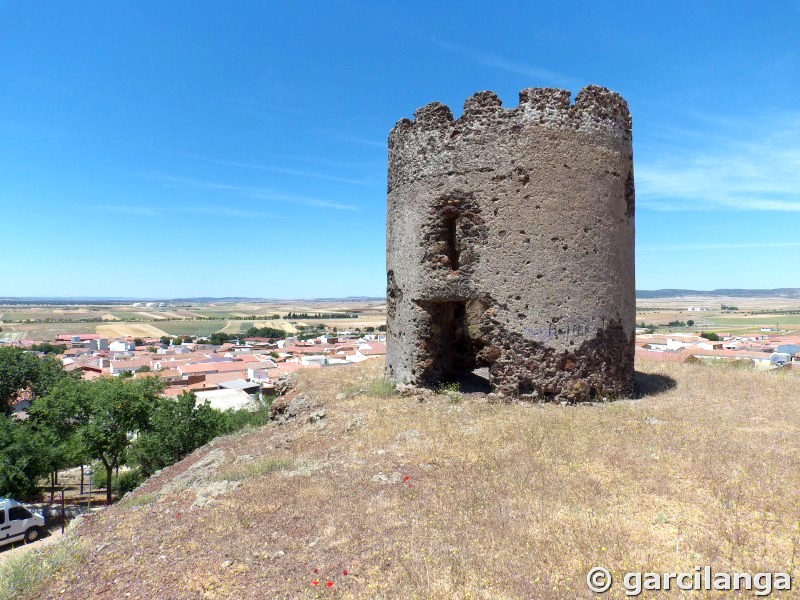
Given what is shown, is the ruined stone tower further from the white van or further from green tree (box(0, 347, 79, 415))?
green tree (box(0, 347, 79, 415))

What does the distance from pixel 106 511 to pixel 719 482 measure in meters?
6.80

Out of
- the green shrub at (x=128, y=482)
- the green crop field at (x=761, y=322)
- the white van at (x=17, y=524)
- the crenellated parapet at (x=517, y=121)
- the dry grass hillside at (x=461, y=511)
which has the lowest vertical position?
the green shrub at (x=128, y=482)

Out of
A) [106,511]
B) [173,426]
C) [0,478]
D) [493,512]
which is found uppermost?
[493,512]

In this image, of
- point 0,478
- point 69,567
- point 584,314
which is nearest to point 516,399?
point 584,314

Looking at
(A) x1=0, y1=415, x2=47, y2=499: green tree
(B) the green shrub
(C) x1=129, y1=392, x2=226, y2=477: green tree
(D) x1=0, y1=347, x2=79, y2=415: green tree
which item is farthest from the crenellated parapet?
(D) x1=0, y1=347, x2=79, y2=415: green tree

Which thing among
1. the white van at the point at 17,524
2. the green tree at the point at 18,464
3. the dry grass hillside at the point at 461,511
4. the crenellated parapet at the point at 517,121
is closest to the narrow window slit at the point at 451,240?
the crenellated parapet at the point at 517,121

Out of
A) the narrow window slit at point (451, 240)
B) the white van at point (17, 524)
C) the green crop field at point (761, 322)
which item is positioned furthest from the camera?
the green crop field at point (761, 322)

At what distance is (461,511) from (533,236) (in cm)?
509

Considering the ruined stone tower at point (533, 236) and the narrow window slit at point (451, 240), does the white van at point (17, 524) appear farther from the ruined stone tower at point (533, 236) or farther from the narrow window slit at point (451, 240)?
the narrow window slit at point (451, 240)

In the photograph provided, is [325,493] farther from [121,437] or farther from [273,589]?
[121,437]

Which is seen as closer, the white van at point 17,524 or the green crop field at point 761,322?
the white van at point 17,524

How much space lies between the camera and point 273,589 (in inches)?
142

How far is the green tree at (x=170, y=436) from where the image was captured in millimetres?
19750

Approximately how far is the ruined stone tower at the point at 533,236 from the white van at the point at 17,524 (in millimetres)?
13240
